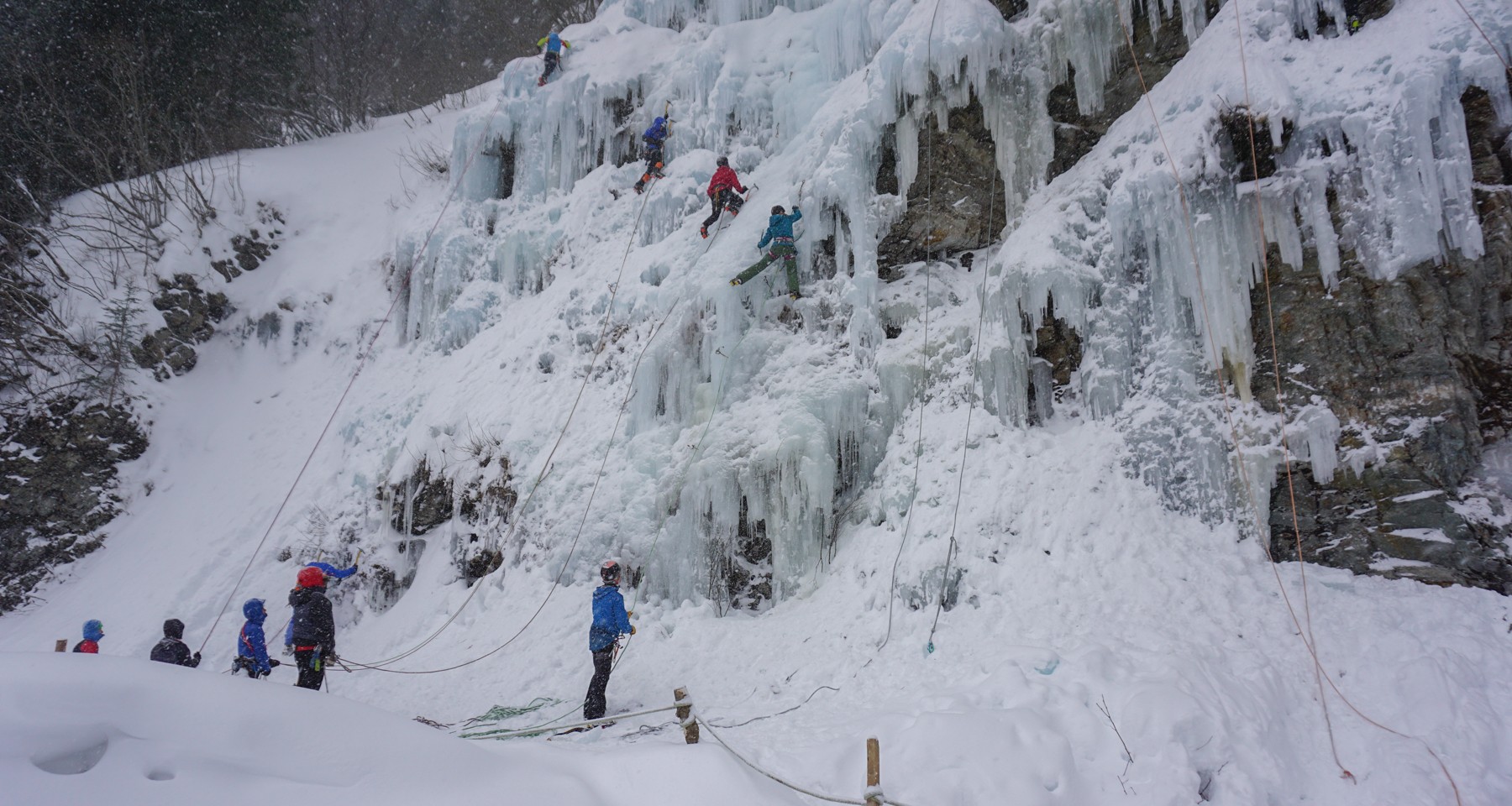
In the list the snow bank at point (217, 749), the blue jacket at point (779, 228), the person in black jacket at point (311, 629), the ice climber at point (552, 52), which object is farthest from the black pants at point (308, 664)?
the ice climber at point (552, 52)

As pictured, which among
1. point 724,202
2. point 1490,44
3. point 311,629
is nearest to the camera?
point 1490,44

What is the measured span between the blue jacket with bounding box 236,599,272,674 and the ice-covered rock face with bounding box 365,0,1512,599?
110 inches

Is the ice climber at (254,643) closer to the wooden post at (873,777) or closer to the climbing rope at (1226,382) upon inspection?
the wooden post at (873,777)

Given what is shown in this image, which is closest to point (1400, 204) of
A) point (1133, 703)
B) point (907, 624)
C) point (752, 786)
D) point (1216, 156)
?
point (1216, 156)

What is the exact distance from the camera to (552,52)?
11297 mm

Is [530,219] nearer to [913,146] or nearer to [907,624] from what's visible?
[913,146]

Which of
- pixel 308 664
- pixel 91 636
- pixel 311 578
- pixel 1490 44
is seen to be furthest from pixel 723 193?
pixel 91 636

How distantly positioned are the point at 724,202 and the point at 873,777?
7.39 metres

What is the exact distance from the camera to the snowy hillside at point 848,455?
4.01m

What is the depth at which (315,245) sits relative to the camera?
1368cm

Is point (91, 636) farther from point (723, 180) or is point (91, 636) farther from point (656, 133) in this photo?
point (656, 133)

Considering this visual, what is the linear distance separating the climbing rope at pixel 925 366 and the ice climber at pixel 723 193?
250cm

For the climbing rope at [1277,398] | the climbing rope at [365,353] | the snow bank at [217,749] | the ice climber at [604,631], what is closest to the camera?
the snow bank at [217,749]

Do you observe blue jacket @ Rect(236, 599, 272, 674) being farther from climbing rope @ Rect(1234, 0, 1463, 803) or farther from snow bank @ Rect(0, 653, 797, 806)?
climbing rope @ Rect(1234, 0, 1463, 803)
